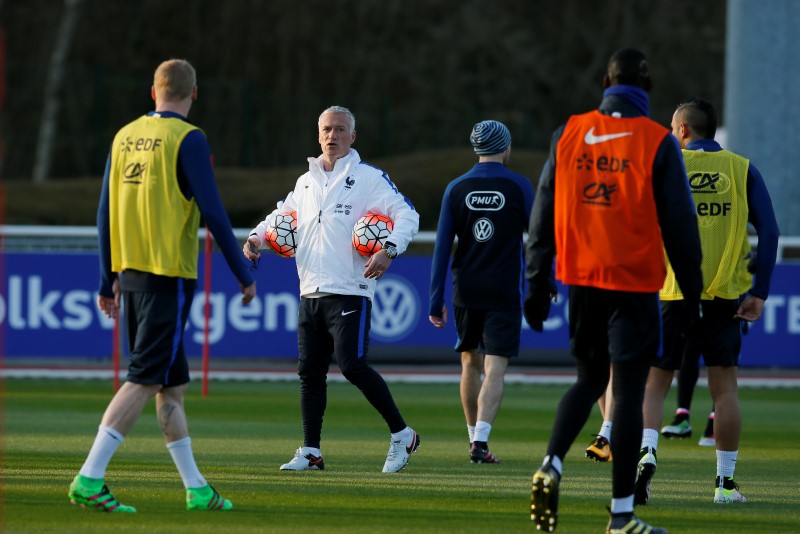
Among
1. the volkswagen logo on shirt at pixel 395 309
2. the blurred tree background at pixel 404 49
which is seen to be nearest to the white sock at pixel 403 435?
the volkswagen logo on shirt at pixel 395 309

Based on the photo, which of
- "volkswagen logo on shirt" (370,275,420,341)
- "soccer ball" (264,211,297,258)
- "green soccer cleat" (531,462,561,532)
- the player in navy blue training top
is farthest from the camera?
"volkswagen logo on shirt" (370,275,420,341)

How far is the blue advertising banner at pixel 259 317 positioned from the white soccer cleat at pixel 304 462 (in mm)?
6700

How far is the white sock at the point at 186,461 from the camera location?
7.46m

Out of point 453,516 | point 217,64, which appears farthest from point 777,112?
point 217,64

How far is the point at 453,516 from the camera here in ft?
24.7

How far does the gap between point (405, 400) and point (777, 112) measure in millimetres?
8038

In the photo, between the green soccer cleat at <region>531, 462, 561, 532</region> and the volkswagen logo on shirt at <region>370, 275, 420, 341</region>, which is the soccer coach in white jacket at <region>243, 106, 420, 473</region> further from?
the volkswagen logo on shirt at <region>370, 275, 420, 341</region>

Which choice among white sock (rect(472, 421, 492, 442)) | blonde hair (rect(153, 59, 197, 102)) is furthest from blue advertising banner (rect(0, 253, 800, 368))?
blonde hair (rect(153, 59, 197, 102))

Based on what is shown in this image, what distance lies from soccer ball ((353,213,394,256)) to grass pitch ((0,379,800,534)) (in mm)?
1270

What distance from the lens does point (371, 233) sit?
9094 mm

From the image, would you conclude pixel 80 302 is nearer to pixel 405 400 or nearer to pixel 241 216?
pixel 405 400

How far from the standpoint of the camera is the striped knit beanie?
395 inches

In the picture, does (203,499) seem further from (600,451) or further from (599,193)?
(600,451)

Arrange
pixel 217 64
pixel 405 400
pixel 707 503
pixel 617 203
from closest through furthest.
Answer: pixel 617 203, pixel 707 503, pixel 405 400, pixel 217 64
